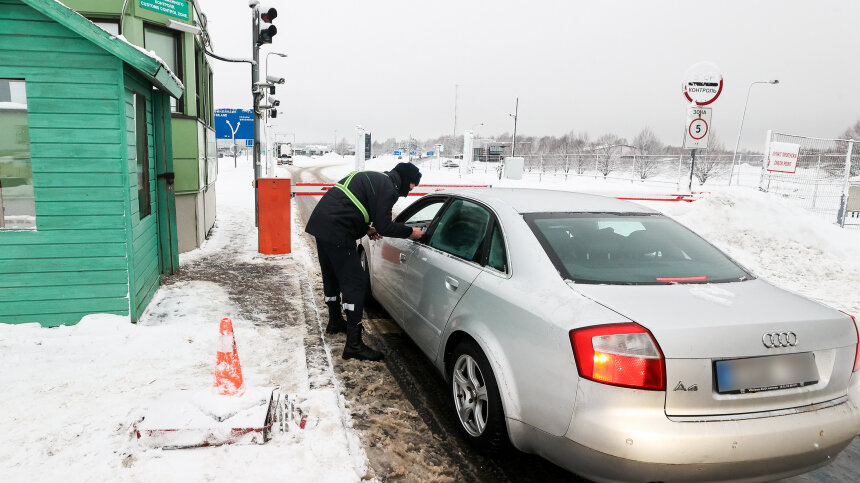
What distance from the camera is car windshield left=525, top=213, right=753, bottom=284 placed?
9.39 feet

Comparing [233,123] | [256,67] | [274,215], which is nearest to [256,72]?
[256,67]

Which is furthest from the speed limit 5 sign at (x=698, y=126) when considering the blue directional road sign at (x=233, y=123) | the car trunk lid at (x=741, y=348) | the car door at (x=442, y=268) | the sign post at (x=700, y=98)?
the blue directional road sign at (x=233, y=123)

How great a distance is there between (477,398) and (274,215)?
6.05m

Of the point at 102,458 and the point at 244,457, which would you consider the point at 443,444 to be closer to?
the point at 244,457

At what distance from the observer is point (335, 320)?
16.5 ft

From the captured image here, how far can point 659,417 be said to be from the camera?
2199 mm

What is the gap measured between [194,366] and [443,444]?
2200 mm

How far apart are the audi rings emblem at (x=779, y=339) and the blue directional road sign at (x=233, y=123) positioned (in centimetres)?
2135

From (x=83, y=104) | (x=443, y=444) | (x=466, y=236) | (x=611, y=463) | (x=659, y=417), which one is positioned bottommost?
(x=443, y=444)

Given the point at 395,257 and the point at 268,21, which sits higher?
the point at 268,21

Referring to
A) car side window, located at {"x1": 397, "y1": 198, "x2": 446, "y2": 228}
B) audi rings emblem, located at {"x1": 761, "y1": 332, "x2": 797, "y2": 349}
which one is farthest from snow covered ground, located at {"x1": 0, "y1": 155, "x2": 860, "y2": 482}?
audi rings emblem, located at {"x1": 761, "y1": 332, "x2": 797, "y2": 349}

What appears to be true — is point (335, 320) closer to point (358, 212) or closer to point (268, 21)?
point (358, 212)

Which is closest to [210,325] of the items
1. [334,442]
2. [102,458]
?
[102,458]

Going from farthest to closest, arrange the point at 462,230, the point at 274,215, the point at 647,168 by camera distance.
Answer: the point at 647,168 → the point at 274,215 → the point at 462,230
